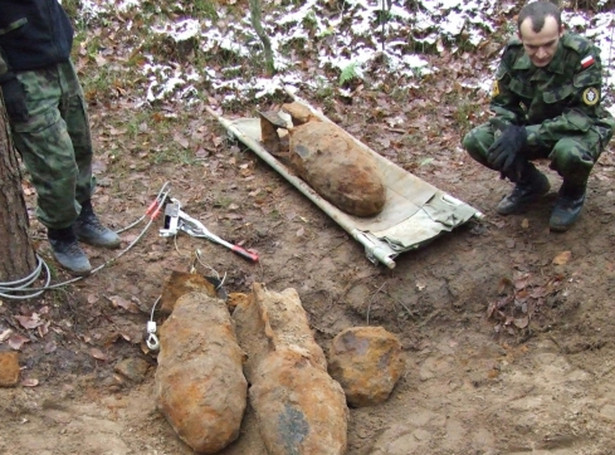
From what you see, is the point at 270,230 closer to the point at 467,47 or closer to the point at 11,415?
the point at 11,415

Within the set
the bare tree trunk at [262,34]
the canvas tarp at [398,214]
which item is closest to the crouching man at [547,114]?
the canvas tarp at [398,214]

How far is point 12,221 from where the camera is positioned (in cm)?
372

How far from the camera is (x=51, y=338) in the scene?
3730mm

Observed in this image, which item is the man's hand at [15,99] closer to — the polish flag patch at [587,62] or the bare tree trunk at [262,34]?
the polish flag patch at [587,62]

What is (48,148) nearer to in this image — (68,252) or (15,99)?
Answer: (15,99)

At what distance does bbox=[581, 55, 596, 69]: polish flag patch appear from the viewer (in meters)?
4.16

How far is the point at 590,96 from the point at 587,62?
0.20 meters

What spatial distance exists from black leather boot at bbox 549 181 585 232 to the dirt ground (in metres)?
0.07

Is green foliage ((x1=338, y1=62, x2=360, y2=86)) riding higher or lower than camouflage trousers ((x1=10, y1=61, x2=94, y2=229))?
lower

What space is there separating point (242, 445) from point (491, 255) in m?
2.07

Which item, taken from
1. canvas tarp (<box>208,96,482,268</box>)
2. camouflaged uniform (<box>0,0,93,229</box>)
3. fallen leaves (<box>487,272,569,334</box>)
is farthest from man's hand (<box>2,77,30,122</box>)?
fallen leaves (<box>487,272,569,334</box>)

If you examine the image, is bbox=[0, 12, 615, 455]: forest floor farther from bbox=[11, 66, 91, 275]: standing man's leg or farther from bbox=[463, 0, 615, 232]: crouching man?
bbox=[11, 66, 91, 275]: standing man's leg

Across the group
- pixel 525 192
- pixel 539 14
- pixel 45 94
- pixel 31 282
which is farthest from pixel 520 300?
pixel 45 94

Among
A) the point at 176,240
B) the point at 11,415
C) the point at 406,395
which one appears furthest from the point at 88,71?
the point at 406,395
